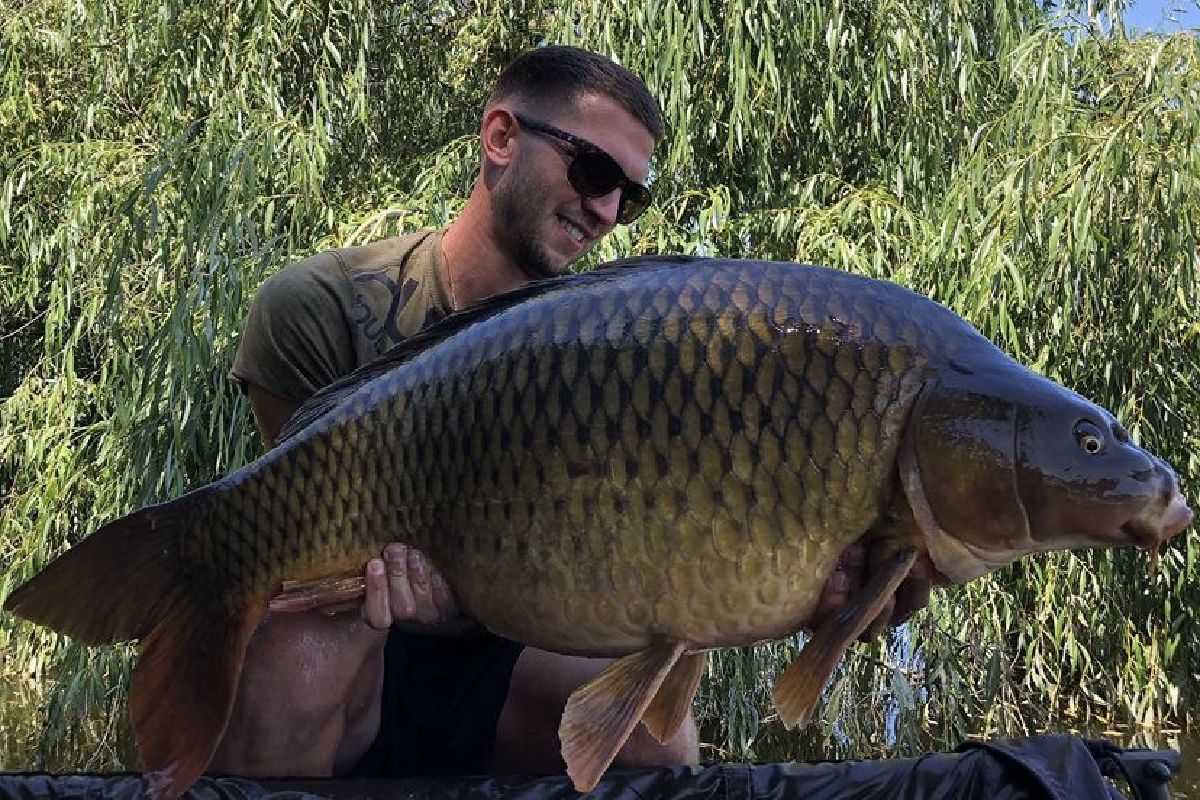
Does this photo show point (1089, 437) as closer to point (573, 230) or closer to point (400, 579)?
point (400, 579)

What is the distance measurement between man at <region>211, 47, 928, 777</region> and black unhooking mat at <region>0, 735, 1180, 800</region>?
160 millimetres

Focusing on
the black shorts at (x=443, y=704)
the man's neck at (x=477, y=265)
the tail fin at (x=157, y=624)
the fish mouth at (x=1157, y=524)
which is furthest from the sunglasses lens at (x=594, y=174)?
the fish mouth at (x=1157, y=524)

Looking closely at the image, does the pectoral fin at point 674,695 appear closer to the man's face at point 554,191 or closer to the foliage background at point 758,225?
the man's face at point 554,191

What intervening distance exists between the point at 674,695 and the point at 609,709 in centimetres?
8

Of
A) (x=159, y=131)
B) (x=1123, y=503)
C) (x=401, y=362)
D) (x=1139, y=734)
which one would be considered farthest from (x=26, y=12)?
(x=1123, y=503)

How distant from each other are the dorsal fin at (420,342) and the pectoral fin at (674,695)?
356 millimetres

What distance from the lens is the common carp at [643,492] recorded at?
3.43ft

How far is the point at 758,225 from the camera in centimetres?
320

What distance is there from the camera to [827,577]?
1.06 m

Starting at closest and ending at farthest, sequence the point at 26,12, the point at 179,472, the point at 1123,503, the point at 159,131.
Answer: the point at 1123,503 → the point at 179,472 → the point at 159,131 → the point at 26,12

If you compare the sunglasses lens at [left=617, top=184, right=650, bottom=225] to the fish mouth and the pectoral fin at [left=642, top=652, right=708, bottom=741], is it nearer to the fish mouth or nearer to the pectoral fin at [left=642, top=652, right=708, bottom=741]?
the pectoral fin at [left=642, top=652, right=708, bottom=741]

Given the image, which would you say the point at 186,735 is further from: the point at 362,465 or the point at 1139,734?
the point at 1139,734

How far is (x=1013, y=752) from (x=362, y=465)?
677 millimetres

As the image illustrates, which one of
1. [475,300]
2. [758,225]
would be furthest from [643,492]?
[758,225]
